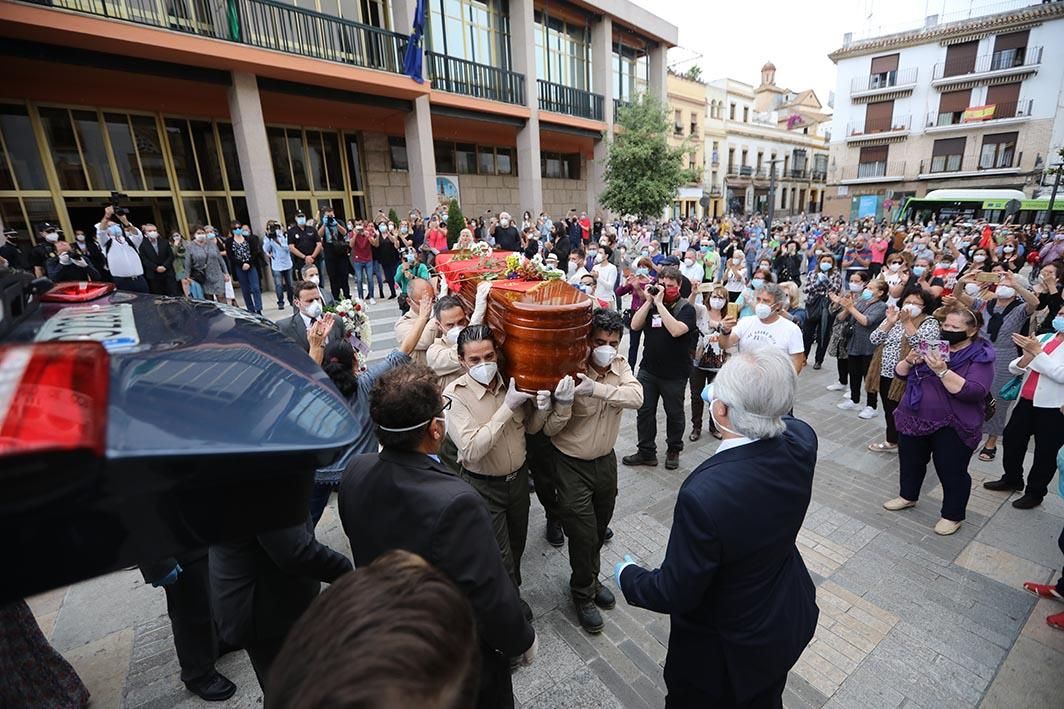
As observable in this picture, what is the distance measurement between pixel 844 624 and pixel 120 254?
38.7 feet

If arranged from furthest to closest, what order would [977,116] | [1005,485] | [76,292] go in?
[977,116] → [1005,485] → [76,292]

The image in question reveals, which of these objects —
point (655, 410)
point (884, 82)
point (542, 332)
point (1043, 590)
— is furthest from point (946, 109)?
point (542, 332)

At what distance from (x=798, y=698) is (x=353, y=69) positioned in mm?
14660

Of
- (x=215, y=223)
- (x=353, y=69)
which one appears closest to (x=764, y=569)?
(x=353, y=69)

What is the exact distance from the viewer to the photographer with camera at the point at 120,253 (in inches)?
360

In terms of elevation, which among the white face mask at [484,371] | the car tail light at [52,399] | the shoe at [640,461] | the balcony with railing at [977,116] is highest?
the balcony with railing at [977,116]

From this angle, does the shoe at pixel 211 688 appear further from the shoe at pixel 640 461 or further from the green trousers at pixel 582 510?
the shoe at pixel 640 461

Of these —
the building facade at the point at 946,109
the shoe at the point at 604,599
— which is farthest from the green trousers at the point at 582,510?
the building facade at the point at 946,109

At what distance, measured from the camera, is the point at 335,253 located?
38.0ft

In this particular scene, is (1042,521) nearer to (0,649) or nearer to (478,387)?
(478,387)

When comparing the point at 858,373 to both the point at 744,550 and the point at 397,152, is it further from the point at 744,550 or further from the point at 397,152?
the point at 397,152

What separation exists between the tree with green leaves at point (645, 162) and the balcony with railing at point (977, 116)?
31292 mm

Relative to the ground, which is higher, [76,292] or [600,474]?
[76,292]

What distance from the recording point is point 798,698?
2.68 metres
